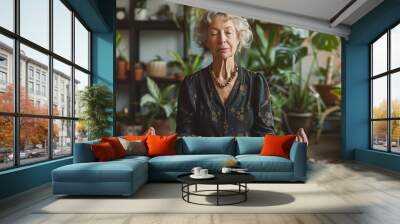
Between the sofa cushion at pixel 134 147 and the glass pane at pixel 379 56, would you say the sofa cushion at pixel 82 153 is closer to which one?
→ the sofa cushion at pixel 134 147

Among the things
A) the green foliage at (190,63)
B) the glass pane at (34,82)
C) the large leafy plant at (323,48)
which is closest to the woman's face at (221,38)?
the green foliage at (190,63)

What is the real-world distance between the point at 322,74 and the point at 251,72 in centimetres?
165

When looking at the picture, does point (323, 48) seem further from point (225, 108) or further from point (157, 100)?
point (157, 100)

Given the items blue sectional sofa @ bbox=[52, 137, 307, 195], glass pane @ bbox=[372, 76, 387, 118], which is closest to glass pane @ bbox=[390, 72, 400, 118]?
glass pane @ bbox=[372, 76, 387, 118]

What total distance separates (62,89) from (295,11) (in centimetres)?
472

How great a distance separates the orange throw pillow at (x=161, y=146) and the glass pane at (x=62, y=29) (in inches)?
80.9

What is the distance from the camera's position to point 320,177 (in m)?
6.23

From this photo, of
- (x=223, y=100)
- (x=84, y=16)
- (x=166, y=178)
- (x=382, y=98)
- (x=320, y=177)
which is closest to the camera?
(x=166, y=178)

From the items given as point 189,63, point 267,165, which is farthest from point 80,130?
point 267,165

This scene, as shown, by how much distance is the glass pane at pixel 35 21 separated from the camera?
507 centimetres

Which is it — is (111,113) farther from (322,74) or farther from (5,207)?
(322,74)

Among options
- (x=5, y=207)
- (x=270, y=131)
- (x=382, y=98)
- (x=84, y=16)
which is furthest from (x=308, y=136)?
(x=5, y=207)

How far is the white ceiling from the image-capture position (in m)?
7.58

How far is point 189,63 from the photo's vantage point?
8977 millimetres
